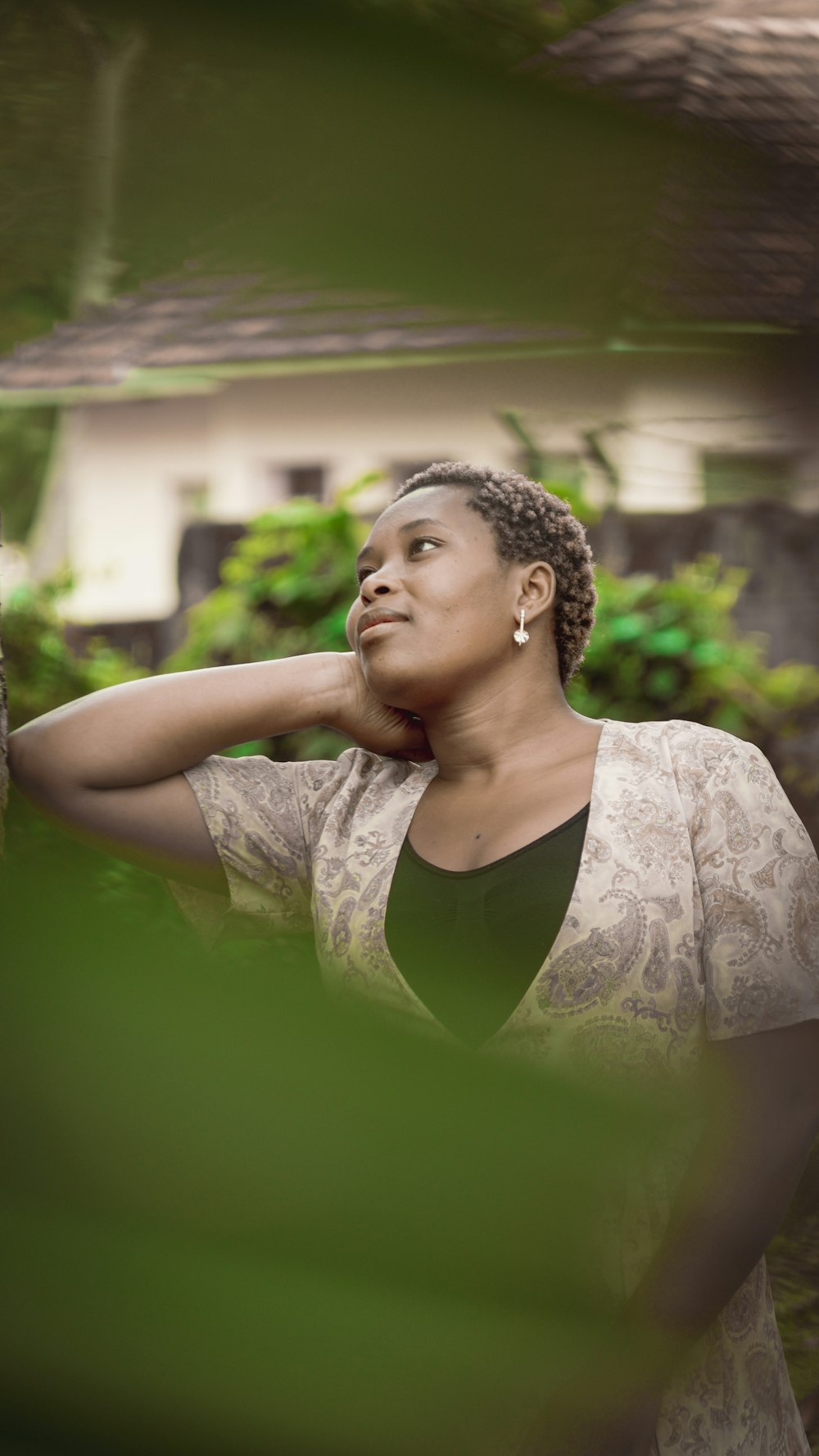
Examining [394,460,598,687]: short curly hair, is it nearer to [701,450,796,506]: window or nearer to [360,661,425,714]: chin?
[360,661,425,714]: chin

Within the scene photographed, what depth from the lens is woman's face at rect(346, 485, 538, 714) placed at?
1.60 meters

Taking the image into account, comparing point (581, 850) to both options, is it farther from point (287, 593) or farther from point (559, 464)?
point (287, 593)

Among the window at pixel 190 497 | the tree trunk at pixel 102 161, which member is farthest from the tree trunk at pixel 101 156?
the window at pixel 190 497

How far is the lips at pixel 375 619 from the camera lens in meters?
1.60

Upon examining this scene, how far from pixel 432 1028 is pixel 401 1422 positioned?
10 cm

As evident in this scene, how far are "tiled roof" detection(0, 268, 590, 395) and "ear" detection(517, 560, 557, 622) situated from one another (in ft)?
4.22

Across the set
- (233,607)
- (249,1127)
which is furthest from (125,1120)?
(233,607)

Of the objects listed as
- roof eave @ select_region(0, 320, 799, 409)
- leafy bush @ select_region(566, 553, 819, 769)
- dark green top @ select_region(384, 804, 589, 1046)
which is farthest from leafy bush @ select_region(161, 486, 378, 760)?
roof eave @ select_region(0, 320, 799, 409)

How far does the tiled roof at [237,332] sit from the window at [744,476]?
0.12 metres

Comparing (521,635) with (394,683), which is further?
(521,635)

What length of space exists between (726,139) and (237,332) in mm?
175

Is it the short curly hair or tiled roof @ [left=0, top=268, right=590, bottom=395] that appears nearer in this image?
tiled roof @ [left=0, top=268, right=590, bottom=395]

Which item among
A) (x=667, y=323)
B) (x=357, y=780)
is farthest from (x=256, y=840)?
(x=667, y=323)

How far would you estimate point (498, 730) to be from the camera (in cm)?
171
